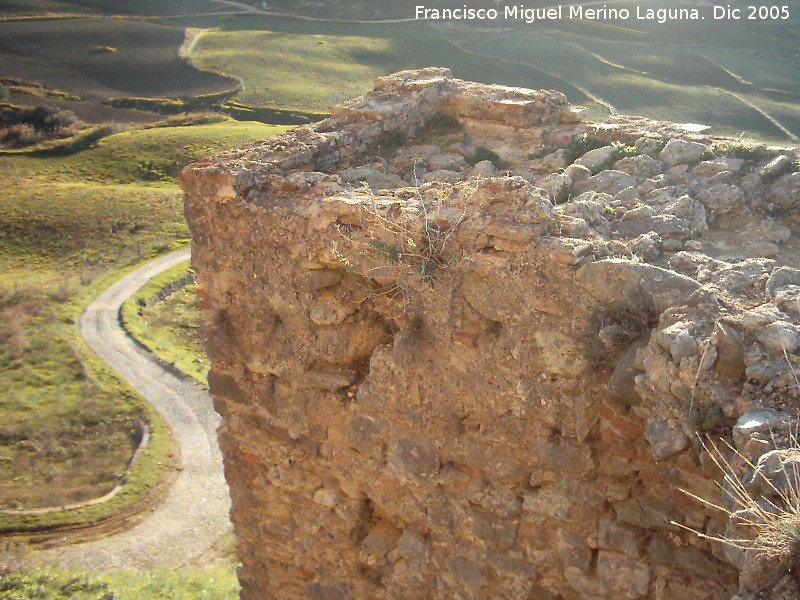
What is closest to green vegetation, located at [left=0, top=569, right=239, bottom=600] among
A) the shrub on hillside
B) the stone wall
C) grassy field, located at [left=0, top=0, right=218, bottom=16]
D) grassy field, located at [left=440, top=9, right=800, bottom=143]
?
the stone wall

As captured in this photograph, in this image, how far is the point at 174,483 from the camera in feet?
50.2

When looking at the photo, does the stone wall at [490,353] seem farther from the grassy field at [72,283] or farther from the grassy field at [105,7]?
the grassy field at [105,7]

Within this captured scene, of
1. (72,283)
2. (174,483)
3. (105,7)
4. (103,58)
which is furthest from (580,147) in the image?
(105,7)

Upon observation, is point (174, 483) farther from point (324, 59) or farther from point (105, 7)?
point (105, 7)

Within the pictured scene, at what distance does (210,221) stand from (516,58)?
136 feet

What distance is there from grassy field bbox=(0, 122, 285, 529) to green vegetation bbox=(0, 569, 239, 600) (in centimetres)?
254

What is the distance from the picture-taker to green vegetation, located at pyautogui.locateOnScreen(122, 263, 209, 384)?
19.9m

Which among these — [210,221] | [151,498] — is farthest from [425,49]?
[210,221]

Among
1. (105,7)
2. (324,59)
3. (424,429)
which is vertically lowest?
(424,429)

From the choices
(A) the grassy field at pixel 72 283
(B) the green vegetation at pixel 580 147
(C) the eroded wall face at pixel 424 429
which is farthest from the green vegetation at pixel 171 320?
(B) the green vegetation at pixel 580 147

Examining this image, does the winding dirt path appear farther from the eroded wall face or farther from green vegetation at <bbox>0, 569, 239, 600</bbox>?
the eroded wall face

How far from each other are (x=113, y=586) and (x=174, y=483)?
425cm

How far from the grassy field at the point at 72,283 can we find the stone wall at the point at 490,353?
9.32 metres

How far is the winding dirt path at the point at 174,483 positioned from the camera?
13.0 m
